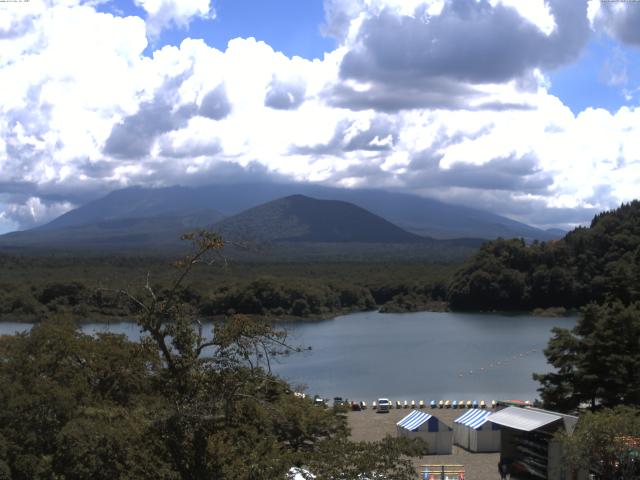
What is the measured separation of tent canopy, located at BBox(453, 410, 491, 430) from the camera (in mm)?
17717

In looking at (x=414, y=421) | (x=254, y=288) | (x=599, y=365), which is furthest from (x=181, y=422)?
(x=254, y=288)

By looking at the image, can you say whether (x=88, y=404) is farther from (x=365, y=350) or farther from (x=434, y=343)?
(x=434, y=343)

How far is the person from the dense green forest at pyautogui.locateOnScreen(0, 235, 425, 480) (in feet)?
23.8

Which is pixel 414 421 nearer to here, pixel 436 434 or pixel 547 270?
pixel 436 434

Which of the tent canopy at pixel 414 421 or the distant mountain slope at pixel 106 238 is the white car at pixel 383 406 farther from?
the distant mountain slope at pixel 106 238

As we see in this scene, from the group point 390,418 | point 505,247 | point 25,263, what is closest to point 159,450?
point 390,418

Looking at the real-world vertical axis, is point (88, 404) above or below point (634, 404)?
above

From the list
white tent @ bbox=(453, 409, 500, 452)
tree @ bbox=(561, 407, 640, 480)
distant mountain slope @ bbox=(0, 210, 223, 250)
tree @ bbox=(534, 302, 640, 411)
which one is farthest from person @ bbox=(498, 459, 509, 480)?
distant mountain slope @ bbox=(0, 210, 223, 250)

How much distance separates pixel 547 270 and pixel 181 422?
55155 millimetres

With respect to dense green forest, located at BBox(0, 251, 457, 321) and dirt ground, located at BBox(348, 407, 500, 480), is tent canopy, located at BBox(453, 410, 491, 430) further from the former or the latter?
dense green forest, located at BBox(0, 251, 457, 321)

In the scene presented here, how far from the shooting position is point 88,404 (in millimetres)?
9383

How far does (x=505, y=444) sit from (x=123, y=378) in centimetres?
826

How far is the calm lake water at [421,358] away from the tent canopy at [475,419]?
4.17m

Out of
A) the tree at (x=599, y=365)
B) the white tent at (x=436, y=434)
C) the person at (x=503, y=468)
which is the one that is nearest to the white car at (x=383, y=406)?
the white tent at (x=436, y=434)
